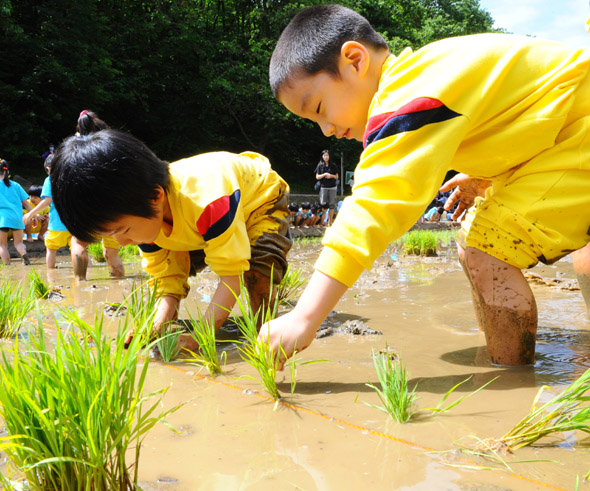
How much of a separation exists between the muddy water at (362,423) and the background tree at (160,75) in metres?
17.8

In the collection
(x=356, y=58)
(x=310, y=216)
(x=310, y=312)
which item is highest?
(x=356, y=58)

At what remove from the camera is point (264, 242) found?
2973mm

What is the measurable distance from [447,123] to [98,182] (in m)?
1.33

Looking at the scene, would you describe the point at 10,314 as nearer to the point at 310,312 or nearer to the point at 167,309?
the point at 167,309

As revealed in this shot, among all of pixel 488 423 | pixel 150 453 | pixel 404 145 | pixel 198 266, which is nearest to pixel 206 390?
pixel 150 453

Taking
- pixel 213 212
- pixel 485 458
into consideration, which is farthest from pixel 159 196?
pixel 485 458

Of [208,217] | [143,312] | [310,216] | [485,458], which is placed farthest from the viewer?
[310,216]

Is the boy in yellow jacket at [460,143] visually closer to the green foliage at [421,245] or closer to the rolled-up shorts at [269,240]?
the rolled-up shorts at [269,240]

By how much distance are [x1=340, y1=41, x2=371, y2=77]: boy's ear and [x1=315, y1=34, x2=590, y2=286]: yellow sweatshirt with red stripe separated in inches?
3.4

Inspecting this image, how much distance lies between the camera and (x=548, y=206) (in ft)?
6.16

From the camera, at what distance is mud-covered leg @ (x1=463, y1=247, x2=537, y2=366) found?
1972mm

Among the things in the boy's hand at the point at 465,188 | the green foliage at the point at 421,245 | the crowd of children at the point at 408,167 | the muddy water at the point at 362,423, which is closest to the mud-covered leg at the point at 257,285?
the crowd of children at the point at 408,167

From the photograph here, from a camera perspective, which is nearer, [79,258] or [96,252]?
[79,258]

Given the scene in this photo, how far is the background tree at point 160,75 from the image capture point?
1808 centimetres
